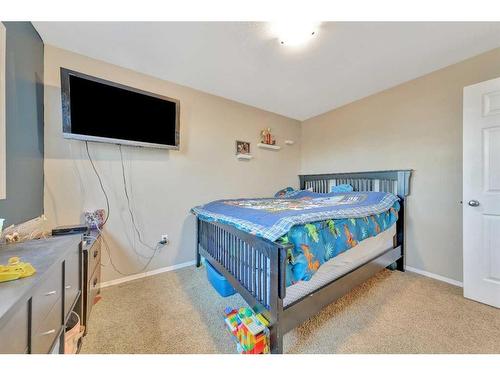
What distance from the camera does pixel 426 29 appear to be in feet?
5.22

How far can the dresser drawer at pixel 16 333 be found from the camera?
56 cm

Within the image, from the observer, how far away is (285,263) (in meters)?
1.13

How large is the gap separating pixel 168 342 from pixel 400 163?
122 inches

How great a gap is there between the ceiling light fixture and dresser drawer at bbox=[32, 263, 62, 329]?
2.15m

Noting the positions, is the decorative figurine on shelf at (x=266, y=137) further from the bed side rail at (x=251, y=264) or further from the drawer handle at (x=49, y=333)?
the drawer handle at (x=49, y=333)

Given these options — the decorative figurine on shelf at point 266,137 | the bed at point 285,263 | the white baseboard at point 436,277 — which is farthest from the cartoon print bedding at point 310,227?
the decorative figurine on shelf at point 266,137

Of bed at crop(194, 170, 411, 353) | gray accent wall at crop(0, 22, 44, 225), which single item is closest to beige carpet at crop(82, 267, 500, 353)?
bed at crop(194, 170, 411, 353)

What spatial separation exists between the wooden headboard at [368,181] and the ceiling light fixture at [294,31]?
1940mm

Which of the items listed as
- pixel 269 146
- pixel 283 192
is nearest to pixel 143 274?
pixel 283 192

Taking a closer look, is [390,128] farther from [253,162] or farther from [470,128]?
[253,162]

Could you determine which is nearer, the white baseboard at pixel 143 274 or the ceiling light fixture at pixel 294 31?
the ceiling light fixture at pixel 294 31

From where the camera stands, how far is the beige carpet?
131 centimetres

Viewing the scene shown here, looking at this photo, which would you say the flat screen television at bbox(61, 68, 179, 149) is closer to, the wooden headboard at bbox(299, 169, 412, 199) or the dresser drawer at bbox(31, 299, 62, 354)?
the dresser drawer at bbox(31, 299, 62, 354)
